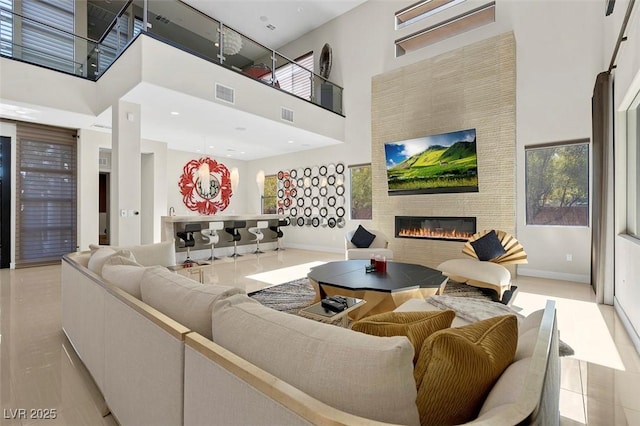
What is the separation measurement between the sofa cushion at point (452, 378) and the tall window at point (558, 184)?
592cm

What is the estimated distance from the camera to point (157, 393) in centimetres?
132

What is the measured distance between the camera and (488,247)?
15.5ft

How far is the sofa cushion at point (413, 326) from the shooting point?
41.6 inches

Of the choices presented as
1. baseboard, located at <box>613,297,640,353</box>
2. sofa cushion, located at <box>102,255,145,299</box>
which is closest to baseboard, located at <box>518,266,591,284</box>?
baseboard, located at <box>613,297,640,353</box>

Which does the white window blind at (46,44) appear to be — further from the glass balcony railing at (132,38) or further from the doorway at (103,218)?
the doorway at (103,218)

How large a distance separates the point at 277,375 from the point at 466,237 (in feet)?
19.8

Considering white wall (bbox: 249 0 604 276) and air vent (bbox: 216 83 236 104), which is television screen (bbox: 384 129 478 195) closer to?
white wall (bbox: 249 0 604 276)

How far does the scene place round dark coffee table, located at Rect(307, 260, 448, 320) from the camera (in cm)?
318

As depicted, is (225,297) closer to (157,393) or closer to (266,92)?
(157,393)

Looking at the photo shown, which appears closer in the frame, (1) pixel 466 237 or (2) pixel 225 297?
(2) pixel 225 297

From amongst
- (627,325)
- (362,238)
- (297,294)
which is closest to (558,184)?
(627,325)

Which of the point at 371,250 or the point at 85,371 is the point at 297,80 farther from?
the point at 85,371

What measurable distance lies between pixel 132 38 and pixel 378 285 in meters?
5.46

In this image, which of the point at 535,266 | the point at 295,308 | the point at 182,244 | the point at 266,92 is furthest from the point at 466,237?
the point at 182,244
